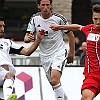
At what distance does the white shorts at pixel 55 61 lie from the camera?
35.9ft

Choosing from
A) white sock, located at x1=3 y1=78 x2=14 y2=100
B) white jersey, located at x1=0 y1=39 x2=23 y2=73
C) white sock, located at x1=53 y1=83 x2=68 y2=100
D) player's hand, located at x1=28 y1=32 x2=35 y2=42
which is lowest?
white sock, located at x1=53 y1=83 x2=68 y2=100

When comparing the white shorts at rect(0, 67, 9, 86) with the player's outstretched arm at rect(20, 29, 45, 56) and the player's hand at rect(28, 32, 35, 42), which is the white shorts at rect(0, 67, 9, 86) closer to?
the player's outstretched arm at rect(20, 29, 45, 56)

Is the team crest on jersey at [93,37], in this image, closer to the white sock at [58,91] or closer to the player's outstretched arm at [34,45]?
the player's outstretched arm at [34,45]

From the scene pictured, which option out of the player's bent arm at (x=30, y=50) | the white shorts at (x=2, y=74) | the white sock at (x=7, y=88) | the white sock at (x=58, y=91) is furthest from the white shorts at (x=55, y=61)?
the white sock at (x=7, y=88)

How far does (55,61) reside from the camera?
11.0 m

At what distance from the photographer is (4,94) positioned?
946 cm

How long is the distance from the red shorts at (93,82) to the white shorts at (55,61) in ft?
5.03

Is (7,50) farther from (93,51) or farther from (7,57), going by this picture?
(93,51)

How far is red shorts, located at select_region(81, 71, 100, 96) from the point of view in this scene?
930 cm

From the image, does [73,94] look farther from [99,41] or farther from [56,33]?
[99,41]

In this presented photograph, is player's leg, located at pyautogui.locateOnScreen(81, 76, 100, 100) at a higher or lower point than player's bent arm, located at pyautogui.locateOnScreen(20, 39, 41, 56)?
lower

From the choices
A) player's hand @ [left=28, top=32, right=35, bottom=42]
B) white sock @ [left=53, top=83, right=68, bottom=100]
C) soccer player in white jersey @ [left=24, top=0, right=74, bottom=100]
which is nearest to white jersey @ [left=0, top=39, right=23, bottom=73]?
player's hand @ [left=28, top=32, right=35, bottom=42]

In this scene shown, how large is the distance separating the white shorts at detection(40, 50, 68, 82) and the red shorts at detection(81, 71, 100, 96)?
1534 mm

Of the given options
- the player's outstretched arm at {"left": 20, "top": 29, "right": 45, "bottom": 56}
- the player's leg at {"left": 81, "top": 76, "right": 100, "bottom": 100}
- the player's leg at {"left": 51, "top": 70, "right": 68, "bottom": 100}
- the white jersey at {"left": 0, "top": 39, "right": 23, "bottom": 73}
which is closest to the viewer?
the player's leg at {"left": 81, "top": 76, "right": 100, "bottom": 100}
